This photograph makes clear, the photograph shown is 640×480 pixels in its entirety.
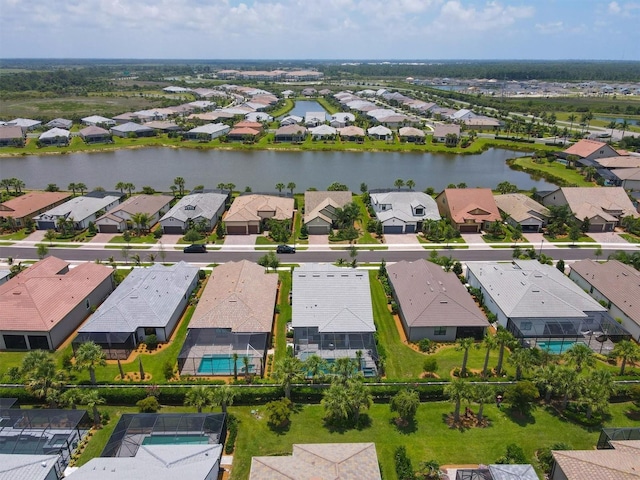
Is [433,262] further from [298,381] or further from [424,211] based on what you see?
[298,381]

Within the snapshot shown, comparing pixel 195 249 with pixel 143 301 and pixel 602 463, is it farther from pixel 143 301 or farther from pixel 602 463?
pixel 602 463

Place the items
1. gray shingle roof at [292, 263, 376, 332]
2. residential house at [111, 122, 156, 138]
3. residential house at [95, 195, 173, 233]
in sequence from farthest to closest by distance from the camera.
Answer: residential house at [111, 122, 156, 138]
residential house at [95, 195, 173, 233]
gray shingle roof at [292, 263, 376, 332]

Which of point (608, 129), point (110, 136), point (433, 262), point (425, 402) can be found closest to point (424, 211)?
point (433, 262)

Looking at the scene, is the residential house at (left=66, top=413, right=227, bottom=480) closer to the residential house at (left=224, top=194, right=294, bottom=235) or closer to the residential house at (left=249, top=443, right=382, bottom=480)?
the residential house at (left=249, top=443, right=382, bottom=480)

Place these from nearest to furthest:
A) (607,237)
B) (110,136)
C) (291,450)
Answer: (291,450) < (607,237) < (110,136)

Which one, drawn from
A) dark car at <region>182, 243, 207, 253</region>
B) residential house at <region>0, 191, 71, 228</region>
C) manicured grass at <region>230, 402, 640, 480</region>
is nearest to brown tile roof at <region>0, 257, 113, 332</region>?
dark car at <region>182, 243, 207, 253</region>

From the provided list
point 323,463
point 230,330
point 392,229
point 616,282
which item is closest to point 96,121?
point 392,229
